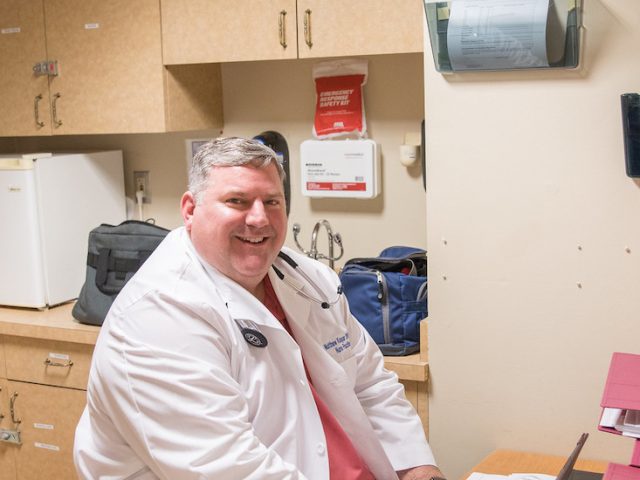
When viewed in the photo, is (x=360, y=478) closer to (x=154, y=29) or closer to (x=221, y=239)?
(x=221, y=239)

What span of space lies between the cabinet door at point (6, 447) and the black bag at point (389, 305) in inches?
55.3

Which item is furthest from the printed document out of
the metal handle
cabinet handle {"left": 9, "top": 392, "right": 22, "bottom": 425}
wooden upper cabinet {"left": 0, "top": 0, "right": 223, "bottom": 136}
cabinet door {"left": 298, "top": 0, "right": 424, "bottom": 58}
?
cabinet handle {"left": 9, "top": 392, "right": 22, "bottom": 425}

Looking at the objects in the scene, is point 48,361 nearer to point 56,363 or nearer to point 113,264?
point 56,363

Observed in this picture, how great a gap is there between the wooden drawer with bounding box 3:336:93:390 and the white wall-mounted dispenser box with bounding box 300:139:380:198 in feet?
3.15

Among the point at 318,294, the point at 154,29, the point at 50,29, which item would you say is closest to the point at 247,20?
the point at 154,29

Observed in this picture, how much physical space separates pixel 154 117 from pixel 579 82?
1.46 m

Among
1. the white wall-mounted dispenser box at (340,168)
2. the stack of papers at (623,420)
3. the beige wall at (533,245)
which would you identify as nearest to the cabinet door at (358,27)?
the beige wall at (533,245)

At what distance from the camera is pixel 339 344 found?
2.14m

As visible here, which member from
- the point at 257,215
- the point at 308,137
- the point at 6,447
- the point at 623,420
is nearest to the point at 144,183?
the point at 308,137

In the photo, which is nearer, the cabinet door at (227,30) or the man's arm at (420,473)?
the man's arm at (420,473)

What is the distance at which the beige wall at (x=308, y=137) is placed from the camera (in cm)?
304

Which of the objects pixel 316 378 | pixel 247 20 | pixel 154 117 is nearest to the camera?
pixel 316 378

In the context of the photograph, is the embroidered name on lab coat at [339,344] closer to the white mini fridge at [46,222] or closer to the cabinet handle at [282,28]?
the cabinet handle at [282,28]

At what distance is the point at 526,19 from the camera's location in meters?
2.16
